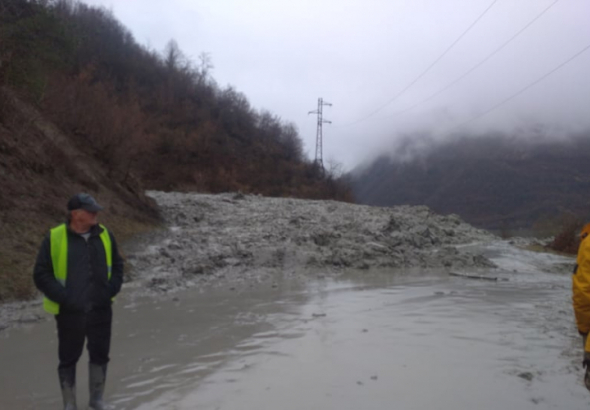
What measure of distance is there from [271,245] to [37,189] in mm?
6031

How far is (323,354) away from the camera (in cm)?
678

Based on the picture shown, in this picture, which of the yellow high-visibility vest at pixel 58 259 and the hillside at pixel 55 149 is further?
the hillside at pixel 55 149

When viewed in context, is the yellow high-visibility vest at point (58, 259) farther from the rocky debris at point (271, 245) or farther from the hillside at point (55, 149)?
the rocky debris at point (271, 245)

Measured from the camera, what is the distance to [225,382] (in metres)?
5.77

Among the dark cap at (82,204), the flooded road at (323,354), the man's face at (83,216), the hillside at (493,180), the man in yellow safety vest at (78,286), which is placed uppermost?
the hillside at (493,180)

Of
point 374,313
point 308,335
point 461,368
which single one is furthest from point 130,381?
point 374,313

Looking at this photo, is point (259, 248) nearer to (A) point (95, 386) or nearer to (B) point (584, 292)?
(A) point (95, 386)

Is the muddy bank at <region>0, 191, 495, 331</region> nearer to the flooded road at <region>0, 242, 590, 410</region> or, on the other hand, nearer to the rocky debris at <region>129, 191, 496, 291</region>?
the rocky debris at <region>129, 191, 496, 291</region>

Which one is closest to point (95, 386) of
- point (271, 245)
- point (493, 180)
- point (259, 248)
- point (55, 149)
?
point (259, 248)

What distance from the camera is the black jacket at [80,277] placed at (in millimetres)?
4590

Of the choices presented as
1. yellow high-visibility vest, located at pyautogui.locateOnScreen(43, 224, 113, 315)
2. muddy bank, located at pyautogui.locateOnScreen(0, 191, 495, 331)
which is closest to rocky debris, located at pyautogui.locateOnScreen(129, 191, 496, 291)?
muddy bank, located at pyautogui.locateOnScreen(0, 191, 495, 331)

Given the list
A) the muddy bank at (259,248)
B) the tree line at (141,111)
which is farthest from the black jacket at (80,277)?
the tree line at (141,111)

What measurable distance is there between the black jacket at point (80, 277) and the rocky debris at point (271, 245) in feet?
22.4

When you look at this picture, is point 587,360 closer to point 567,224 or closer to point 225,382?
point 225,382
